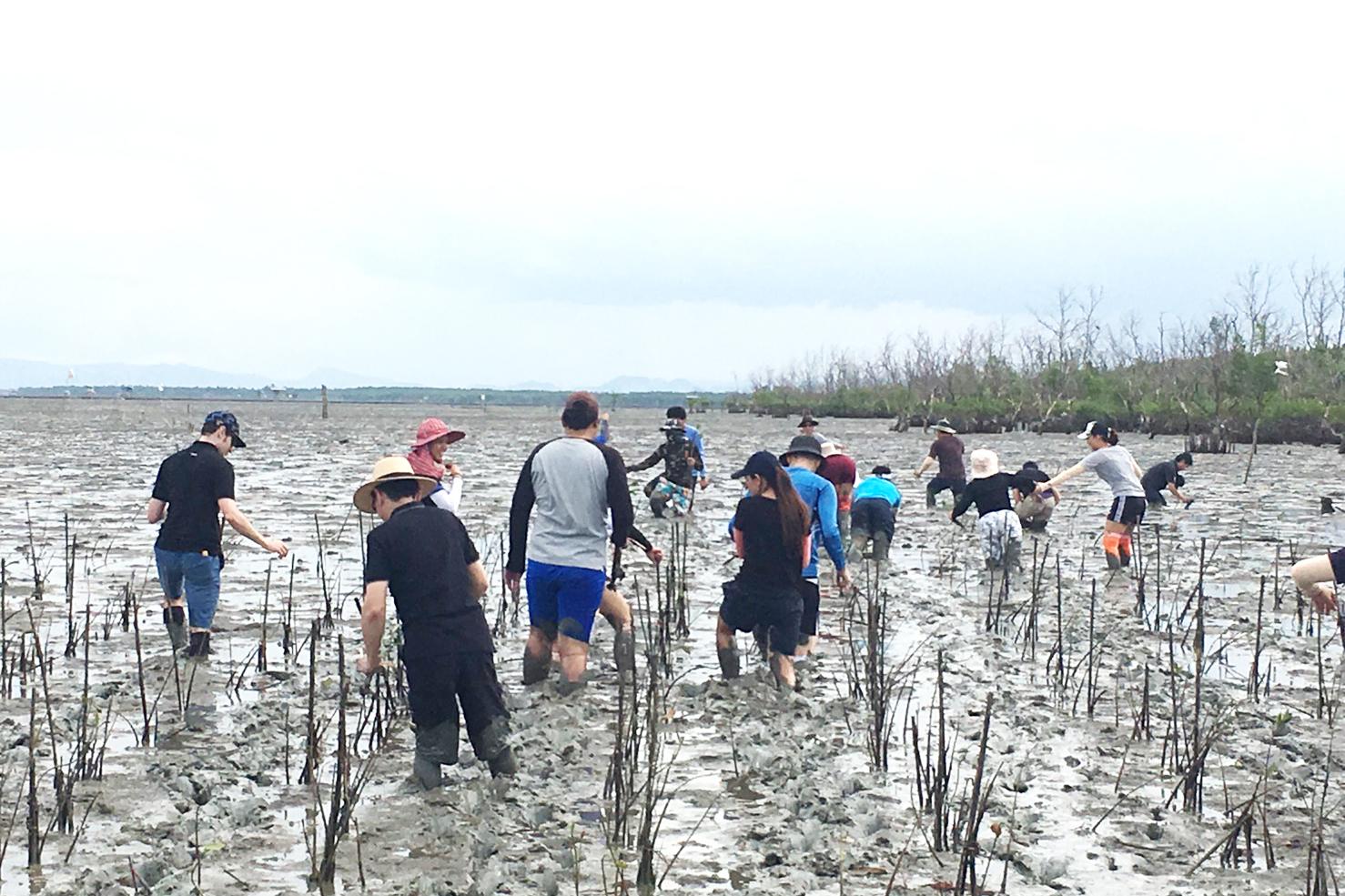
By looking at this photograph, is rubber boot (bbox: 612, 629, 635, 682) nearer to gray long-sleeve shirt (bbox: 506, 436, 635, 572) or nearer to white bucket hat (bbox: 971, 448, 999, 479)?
gray long-sleeve shirt (bbox: 506, 436, 635, 572)

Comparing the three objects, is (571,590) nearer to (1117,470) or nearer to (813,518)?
(813,518)

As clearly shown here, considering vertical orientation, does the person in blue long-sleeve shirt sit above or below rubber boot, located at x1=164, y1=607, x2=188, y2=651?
above

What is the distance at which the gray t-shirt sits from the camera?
44.1 ft

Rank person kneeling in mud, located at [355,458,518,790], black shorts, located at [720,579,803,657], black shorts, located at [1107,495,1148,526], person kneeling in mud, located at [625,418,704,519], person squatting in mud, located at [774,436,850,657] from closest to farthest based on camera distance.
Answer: person kneeling in mud, located at [355,458,518,790]
black shorts, located at [720,579,803,657]
person squatting in mud, located at [774,436,850,657]
black shorts, located at [1107,495,1148,526]
person kneeling in mud, located at [625,418,704,519]

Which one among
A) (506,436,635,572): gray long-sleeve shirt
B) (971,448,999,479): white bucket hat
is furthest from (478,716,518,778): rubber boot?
(971,448,999,479): white bucket hat

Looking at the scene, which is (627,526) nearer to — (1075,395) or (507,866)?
(507,866)

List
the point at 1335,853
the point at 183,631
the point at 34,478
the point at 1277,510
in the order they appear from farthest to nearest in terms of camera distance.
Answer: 1. the point at 34,478
2. the point at 1277,510
3. the point at 183,631
4. the point at 1335,853

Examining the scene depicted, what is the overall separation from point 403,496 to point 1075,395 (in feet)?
181

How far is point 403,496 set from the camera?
253 inches

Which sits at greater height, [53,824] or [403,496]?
[403,496]

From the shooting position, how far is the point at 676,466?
17562mm

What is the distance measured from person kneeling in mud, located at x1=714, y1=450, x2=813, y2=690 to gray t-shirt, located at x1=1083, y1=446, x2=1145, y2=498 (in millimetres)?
6038

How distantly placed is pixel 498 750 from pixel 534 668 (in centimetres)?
195

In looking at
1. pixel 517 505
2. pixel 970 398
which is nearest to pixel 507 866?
pixel 517 505
